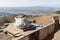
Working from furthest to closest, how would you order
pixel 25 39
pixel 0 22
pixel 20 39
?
pixel 0 22, pixel 25 39, pixel 20 39

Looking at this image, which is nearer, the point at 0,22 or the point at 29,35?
the point at 29,35

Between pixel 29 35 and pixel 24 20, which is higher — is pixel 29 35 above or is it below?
below

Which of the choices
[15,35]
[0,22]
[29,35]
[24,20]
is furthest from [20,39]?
[0,22]

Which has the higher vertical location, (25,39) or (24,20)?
(24,20)

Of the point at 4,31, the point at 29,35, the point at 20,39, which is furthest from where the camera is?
the point at 4,31

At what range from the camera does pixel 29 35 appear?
738cm

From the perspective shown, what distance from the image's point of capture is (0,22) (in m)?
13.7

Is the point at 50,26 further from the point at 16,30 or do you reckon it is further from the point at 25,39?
the point at 25,39

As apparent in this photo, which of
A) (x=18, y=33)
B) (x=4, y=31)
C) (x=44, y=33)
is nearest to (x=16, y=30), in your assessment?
(x=18, y=33)

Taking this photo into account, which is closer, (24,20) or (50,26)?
(24,20)

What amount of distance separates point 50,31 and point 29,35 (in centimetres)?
256

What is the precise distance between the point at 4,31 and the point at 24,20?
1784 mm

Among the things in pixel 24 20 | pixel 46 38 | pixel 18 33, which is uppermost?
pixel 24 20

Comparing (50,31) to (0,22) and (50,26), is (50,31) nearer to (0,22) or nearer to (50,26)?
(50,26)
